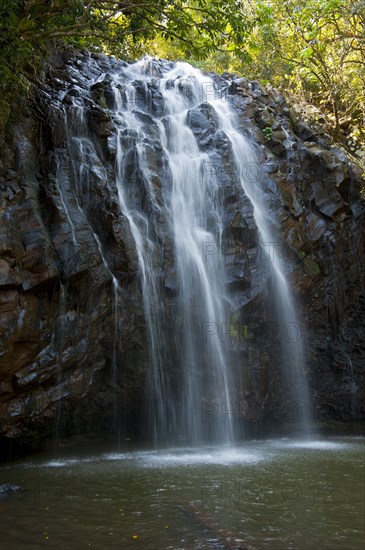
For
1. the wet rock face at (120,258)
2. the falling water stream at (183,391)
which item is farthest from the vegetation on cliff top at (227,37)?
the falling water stream at (183,391)

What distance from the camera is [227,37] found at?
32.1 feet

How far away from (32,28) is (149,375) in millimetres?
6120

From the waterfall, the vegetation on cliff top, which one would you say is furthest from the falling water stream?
the vegetation on cliff top

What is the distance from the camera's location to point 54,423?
7.93 m

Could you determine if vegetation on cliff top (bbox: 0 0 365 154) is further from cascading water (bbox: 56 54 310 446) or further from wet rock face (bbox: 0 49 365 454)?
cascading water (bbox: 56 54 310 446)

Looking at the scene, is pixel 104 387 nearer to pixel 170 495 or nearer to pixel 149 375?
pixel 149 375

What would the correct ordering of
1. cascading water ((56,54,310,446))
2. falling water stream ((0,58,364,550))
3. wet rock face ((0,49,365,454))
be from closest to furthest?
falling water stream ((0,58,364,550)) → wet rock face ((0,49,365,454)) → cascading water ((56,54,310,446))

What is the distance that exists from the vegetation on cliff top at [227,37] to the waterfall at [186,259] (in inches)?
75.9

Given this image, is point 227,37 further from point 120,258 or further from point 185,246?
point 120,258

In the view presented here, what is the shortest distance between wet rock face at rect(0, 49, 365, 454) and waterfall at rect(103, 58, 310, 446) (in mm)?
138

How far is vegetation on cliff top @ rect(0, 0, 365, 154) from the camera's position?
7492 millimetres

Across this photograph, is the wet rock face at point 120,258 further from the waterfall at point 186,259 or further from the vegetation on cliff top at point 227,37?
the vegetation on cliff top at point 227,37

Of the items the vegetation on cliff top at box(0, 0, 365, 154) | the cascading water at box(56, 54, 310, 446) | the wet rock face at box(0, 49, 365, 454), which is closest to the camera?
the vegetation on cliff top at box(0, 0, 365, 154)

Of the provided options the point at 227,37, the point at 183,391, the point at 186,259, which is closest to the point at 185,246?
the point at 186,259
